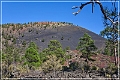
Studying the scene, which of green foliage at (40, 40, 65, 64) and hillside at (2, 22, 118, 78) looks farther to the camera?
green foliage at (40, 40, 65, 64)

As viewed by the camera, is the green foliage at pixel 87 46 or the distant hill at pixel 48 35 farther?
the distant hill at pixel 48 35

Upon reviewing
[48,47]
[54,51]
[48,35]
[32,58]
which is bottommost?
[32,58]

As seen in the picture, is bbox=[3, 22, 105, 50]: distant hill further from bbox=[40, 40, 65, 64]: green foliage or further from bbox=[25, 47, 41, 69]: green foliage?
bbox=[25, 47, 41, 69]: green foliage

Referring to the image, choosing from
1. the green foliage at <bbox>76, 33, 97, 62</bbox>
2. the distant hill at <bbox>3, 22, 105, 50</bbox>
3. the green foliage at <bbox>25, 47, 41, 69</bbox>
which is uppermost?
the distant hill at <bbox>3, 22, 105, 50</bbox>

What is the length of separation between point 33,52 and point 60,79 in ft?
36.6

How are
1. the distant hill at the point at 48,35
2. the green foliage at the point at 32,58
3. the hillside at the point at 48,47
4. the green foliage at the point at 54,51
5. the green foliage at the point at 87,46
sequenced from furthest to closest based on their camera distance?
the distant hill at the point at 48,35, the green foliage at the point at 54,51, the hillside at the point at 48,47, the green foliage at the point at 87,46, the green foliage at the point at 32,58

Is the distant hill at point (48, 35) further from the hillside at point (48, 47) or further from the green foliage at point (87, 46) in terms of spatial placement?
the green foliage at point (87, 46)

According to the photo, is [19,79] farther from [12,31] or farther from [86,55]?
[12,31]

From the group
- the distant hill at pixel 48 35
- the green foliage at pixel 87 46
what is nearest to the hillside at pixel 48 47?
the distant hill at pixel 48 35

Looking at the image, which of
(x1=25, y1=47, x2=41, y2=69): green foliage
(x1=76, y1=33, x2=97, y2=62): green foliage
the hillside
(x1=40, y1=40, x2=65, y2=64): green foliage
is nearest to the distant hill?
the hillside

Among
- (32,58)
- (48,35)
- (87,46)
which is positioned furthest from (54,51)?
(48,35)

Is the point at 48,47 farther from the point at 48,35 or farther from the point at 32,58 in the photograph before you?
the point at 48,35

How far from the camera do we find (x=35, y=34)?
236 ft

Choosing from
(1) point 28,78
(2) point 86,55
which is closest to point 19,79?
(1) point 28,78
